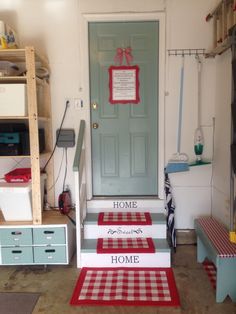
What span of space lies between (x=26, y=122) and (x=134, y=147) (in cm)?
113

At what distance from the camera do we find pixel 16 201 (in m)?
2.54

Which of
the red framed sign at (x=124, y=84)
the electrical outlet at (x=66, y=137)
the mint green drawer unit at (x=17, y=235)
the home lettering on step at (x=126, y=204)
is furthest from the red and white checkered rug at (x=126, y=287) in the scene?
the red framed sign at (x=124, y=84)

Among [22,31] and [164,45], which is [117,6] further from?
[22,31]

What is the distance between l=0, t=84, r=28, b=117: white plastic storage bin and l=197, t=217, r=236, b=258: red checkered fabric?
1.86 meters

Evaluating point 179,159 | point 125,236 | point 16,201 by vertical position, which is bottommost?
point 125,236

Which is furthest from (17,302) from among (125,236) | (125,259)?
(125,236)

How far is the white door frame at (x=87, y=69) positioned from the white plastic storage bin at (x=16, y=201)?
69cm

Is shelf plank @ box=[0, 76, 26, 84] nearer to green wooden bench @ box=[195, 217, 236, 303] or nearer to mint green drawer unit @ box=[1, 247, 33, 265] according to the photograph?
mint green drawer unit @ box=[1, 247, 33, 265]

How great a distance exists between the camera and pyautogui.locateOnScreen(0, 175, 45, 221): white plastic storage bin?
2.49 m

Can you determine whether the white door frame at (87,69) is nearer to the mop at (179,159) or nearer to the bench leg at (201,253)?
the mop at (179,159)

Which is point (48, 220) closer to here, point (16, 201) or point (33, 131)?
point (16, 201)

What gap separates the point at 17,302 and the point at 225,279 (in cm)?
151

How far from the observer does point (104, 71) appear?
9.64 feet

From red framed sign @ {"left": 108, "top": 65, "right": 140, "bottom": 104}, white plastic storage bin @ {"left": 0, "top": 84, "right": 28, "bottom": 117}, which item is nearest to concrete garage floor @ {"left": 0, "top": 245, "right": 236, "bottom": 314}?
white plastic storage bin @ {"left": 0, "top": 84, "right": 28, "bottom": 117}
